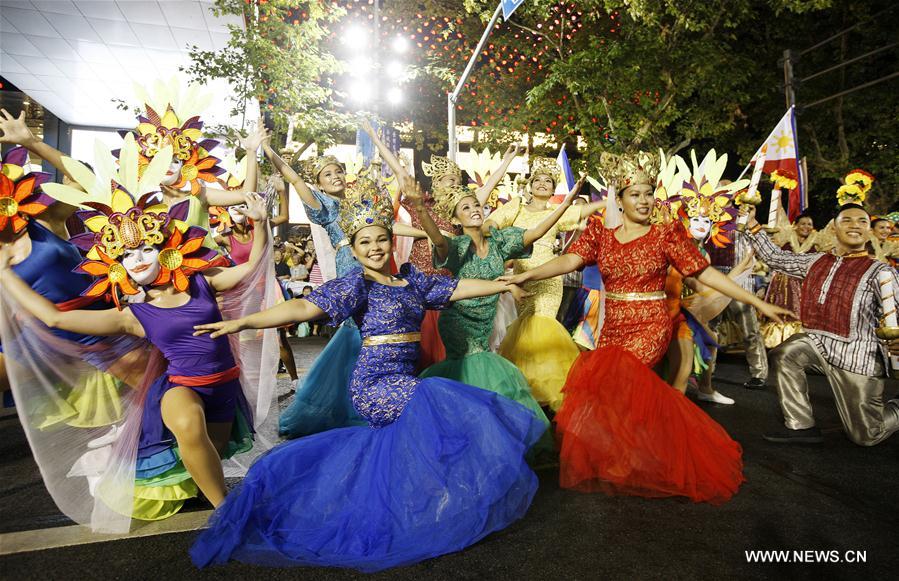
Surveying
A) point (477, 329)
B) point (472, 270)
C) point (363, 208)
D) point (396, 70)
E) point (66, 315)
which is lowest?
point (477, 329)

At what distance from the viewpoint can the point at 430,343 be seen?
5305 millimetres

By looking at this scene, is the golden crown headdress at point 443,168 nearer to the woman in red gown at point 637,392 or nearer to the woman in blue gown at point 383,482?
the woman in red gown at point 637,392

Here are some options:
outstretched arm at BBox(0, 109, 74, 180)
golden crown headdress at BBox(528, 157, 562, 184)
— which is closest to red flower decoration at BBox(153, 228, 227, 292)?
outstretched arm at BBox(0, 109, 74, 180)

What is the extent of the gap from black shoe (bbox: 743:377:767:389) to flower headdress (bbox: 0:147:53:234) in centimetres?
728

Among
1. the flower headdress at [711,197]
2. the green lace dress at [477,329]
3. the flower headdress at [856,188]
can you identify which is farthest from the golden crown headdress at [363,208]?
the flower headdress at [856,188]

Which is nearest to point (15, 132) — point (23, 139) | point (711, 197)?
point (23, 139)

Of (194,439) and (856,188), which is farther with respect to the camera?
A: (856,188)

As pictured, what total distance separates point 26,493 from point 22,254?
156 centimetres

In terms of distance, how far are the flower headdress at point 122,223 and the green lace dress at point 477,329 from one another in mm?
1912

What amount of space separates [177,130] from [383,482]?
3.18 m

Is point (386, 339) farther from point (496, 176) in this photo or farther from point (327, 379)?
point (496, 176)

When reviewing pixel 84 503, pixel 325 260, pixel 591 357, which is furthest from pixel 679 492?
pixel 325 260

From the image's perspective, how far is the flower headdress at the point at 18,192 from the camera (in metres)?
3.63

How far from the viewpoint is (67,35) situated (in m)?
13.6
